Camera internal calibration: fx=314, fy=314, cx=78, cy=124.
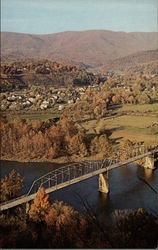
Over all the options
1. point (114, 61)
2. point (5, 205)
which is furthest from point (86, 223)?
point (114, 61)

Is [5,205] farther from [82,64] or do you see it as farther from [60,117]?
[82,64]

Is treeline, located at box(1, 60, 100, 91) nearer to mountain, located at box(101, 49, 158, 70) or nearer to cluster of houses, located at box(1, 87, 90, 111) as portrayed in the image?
cluster of houses, located at box(1, 87, 90, 111)

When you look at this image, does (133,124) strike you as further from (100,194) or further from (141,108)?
(100,194)

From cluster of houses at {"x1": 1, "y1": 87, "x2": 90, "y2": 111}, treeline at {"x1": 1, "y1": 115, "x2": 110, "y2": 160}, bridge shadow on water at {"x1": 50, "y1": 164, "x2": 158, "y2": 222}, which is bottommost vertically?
bridge shadow on water at {"x1": 50, "y1": 164, "x2": 158, "y2": 222}

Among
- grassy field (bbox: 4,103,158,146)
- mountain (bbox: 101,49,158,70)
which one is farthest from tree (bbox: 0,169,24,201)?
mountain (bbox: 101,49,158,70)

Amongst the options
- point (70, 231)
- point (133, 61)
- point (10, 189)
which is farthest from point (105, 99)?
point (70, 231)

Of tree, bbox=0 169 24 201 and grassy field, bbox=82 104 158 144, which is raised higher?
grassy field, bbox=82 104 158 144

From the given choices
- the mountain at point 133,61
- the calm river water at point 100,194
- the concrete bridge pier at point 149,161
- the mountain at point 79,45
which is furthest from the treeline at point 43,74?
the concrete bridge pier at point 149,161
